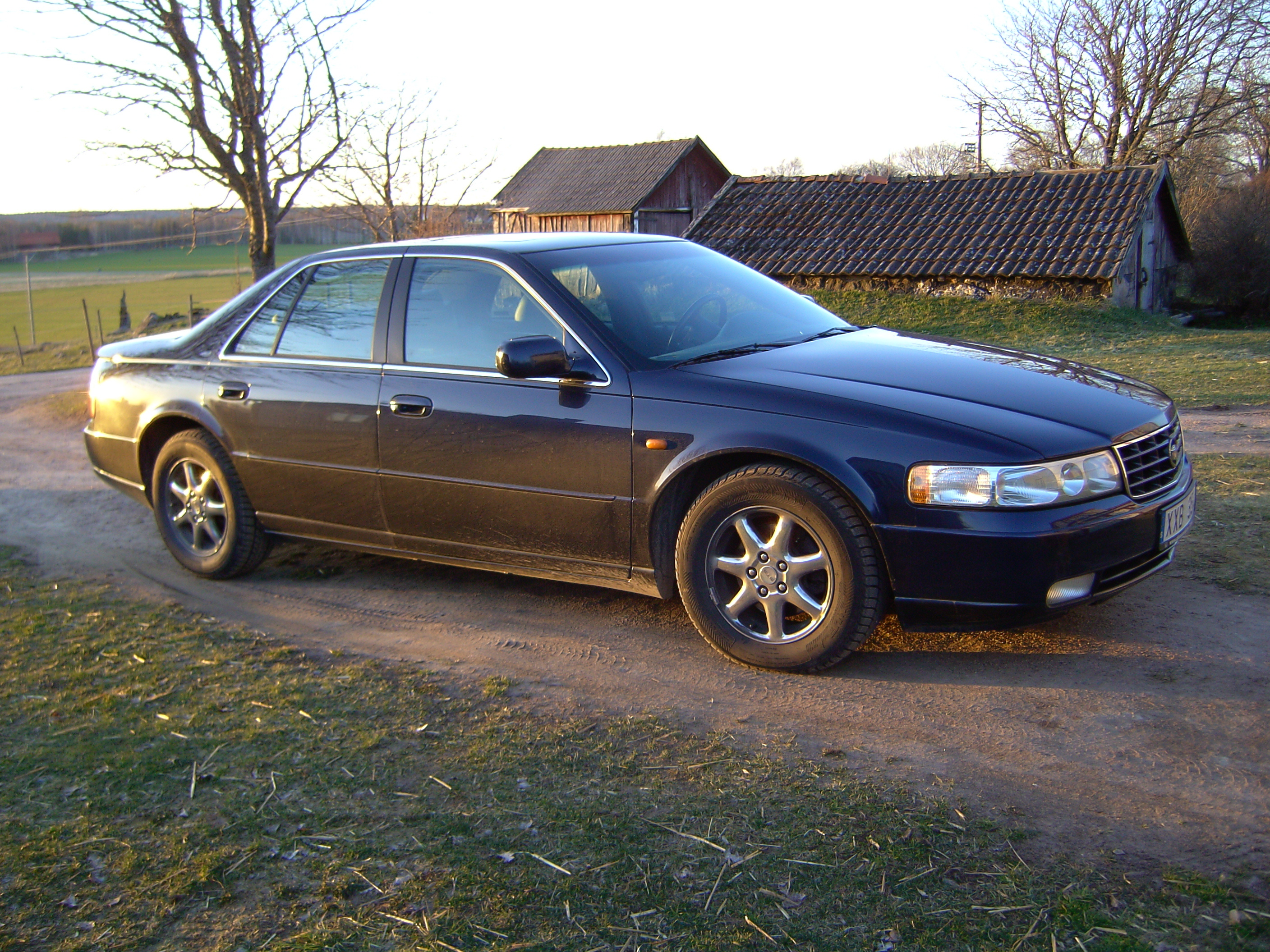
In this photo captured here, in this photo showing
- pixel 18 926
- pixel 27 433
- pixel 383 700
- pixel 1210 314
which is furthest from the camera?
pixel 1210 314

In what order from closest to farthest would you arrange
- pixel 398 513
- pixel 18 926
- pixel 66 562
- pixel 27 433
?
pixel 18 926
pixel 398 513
pixel 66 562
pixel 27 433

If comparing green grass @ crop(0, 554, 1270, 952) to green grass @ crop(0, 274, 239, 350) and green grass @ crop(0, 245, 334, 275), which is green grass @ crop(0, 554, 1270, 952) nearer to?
green grass @ crop(0, 274, 239, 350)

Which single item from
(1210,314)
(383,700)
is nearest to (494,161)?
(1210,314)

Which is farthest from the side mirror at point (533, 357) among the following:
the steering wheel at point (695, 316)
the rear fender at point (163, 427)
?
the rear fender at point (163, 427)

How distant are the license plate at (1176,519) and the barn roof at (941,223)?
1435cm

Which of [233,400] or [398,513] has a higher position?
[233,400]

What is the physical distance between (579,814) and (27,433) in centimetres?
1039

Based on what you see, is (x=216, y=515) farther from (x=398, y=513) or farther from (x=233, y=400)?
(x=398, y=513)

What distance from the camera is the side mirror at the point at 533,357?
429 centimetres

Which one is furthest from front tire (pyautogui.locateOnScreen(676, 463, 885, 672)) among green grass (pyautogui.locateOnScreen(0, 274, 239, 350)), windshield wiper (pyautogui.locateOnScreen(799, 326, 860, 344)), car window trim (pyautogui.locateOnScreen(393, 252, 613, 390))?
green grass (pyautogui.locateOnScreen(0, 274, 239, 350))

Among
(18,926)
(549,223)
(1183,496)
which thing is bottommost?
(18,926)

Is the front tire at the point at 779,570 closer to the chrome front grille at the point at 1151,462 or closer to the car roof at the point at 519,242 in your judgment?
the chrome front grille at the point at 1151,462

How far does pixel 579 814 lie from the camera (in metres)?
3.04

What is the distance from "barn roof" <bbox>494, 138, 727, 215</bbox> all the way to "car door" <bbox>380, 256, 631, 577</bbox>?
118ft
